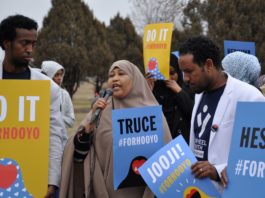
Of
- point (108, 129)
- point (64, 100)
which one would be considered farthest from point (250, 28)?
point (108, 129)

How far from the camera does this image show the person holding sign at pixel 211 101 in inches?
132

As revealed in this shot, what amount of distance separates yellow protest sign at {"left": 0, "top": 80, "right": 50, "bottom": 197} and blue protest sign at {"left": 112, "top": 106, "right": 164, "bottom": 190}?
0.57 metres

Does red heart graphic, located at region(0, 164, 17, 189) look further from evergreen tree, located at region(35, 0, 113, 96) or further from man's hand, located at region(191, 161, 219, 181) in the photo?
evergreen tree, located at region(35, 0, 113, 96)

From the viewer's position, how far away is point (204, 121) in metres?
3.54

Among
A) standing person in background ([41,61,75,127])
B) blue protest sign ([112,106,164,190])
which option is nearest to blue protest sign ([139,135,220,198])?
blue protest sign ([112,106,164,190])

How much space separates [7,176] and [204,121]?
1.37 meters

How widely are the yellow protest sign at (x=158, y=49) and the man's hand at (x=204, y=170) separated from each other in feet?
7.09

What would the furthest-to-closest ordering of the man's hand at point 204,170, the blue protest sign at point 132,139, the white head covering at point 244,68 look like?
the white head covering at point 244,68, the blue protest sign at point 132,139, the man's hand at point 204,170

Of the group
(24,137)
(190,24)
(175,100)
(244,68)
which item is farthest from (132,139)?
(190,24)

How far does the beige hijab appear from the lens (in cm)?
381

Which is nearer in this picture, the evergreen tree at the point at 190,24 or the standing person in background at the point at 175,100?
the standing person in background at the point at 175,100

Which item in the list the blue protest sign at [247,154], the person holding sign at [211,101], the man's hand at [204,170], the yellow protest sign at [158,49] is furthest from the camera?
the yellow protest sign at [158,49]

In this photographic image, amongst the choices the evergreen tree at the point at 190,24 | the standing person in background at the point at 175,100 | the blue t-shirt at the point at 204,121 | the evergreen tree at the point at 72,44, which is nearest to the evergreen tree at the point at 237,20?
the evergreen tree at the point at 190,24

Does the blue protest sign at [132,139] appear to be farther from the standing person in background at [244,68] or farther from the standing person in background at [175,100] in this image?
the standing person in background at [175,100]
